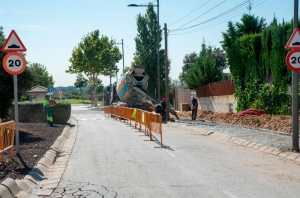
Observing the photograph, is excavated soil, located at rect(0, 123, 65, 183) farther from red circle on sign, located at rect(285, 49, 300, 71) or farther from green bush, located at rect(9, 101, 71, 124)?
green bush, located at rect(9, 101, 71, 124)

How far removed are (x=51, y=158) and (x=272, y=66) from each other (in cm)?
1516

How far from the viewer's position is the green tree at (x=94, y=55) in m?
67.4

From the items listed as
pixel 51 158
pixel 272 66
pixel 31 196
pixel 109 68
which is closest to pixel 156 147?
pixel 51 158

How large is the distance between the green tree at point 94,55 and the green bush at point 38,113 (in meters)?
40.5

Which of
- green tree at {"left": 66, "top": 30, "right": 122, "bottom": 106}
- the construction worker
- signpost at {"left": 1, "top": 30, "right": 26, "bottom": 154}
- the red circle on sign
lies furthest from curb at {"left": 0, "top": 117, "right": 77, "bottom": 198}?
green tree at {"left": 66, "top": 30, "right": 122, "bottom": 106}

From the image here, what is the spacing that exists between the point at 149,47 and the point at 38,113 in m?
32.0

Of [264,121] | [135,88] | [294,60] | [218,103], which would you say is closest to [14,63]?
[294,60]

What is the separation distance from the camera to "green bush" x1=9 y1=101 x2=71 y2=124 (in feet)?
86.3

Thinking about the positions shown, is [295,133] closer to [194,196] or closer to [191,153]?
[191,153]

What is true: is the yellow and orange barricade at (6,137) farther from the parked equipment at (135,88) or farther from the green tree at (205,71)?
the green tree at (205,71)

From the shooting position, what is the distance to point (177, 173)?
9164 mm

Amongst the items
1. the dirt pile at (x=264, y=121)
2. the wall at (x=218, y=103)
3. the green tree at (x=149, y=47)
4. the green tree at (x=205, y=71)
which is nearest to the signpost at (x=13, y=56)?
the dirt pile at (x=264, y=121)

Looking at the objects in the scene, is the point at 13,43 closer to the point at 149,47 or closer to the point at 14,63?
the point at 14,63

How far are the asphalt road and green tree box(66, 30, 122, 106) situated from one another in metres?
54.1
